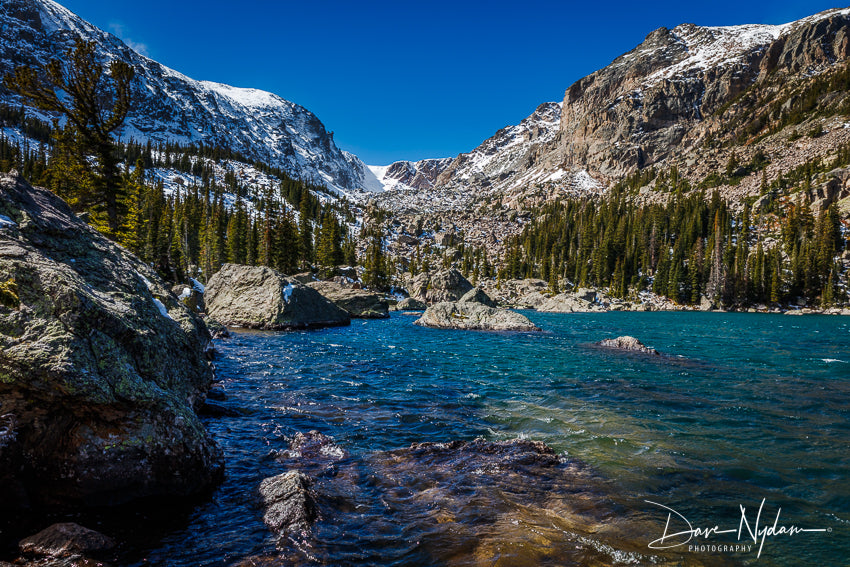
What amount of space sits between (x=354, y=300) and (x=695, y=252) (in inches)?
3948

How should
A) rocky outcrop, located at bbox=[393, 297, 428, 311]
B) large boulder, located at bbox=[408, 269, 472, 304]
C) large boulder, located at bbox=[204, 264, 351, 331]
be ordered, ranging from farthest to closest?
rocky outcrop, located at bbox=[393, 297, 428, 311], large boulder, located at bbox=[408, 269, 472, 304], large boulder, located at bbox=[204, 264, 351, 331]

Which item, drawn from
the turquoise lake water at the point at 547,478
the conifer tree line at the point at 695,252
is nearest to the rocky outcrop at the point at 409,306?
the turquoise lake water at the point at 547,478

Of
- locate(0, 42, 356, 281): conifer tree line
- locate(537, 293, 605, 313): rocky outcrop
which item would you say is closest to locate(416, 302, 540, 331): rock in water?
locate(0, 42, 356, 281): conifer tree line

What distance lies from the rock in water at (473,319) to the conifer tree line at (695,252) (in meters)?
→ 79.0

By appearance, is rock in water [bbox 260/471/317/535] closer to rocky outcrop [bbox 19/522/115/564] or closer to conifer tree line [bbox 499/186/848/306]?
rocky outcrop [bbox 19/522/115/564]

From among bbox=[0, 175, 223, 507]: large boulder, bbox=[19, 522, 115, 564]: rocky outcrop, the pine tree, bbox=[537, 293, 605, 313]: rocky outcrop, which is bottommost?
bbox=[537, 293, 605, 313]: rocky outcrop

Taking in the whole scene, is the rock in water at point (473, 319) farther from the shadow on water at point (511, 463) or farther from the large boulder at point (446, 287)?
the large boulder at point (446, 287)

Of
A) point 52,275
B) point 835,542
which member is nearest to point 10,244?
point 52,275

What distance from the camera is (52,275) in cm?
576

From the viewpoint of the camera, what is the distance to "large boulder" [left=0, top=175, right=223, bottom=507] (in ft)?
16.3

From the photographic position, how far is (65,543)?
4570 millimetres

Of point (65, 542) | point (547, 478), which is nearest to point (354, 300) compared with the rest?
point (547, 478)

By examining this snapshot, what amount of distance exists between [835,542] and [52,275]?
40.4ft

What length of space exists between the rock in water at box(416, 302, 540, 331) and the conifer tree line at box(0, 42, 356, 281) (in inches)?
1061
